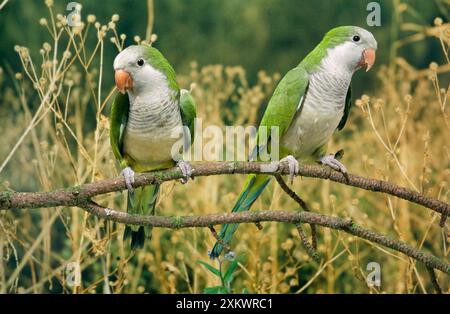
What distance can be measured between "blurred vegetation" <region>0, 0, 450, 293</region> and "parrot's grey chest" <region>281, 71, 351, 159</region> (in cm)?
20

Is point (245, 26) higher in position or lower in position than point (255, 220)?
higher

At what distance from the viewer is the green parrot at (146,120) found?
4.28ft

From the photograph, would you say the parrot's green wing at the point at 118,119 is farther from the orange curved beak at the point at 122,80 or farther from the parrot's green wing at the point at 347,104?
the parrot's green wing at the point at 347,104

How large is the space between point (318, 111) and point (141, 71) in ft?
1.31

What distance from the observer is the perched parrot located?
56.6 inches

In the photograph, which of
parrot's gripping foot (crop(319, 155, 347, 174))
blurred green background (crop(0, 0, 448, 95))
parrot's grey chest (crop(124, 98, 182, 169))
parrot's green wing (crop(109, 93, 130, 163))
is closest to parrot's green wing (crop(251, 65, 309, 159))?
parrot's gripping foot (crop(319, 155, 347, 174))

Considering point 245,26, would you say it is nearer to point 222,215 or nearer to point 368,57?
point 368,57

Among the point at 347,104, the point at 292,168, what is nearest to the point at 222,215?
A: the point at 292,168

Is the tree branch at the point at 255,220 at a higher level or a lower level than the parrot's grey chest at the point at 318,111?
lower

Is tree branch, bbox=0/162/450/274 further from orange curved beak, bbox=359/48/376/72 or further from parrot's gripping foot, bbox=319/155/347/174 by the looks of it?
orange curved beak, bbox=359/48/376/72

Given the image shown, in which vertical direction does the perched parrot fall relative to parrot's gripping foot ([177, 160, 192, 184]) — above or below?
above

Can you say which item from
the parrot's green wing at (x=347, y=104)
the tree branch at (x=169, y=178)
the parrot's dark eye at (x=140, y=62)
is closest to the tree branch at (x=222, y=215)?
the tree branch at (x=169, y=178)

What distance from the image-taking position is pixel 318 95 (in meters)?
1.45

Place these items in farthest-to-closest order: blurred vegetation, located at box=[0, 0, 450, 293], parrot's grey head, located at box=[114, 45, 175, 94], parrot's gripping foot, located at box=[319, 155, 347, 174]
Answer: blurred vegetation, located at box=[0, 0, 450, 293]
parrot's gripping foot, located at box=[319, 155, 347, 174]
parrot's grey head, located at box=[114, 45, 175, 94]
